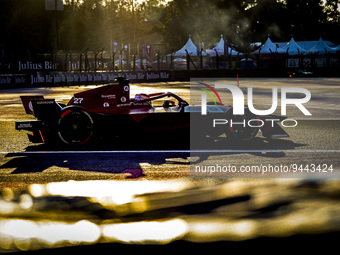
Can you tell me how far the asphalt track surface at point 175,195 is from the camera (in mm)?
4020

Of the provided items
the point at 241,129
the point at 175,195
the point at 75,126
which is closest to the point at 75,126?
the point at 75,126

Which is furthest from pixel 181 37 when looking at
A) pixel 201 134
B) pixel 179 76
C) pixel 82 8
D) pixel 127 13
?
pixel 127 13

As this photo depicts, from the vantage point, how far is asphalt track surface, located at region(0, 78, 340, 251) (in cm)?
402

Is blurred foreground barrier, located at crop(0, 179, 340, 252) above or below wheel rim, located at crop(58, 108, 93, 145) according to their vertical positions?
below

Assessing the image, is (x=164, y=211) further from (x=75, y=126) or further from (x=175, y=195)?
(x=75, y=126)

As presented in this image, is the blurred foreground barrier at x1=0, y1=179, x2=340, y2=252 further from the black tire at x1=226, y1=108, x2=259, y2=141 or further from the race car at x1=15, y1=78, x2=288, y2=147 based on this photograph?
the black tire at x1=226, y1=108, x2=259, y2=141

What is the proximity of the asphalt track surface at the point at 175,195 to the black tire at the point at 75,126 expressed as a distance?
267mm

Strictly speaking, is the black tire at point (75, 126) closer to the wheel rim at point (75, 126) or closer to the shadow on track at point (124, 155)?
the wheel rim at point (75, 126)

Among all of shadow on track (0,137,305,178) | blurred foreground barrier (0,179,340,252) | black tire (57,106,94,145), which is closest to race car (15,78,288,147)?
black tire (57,106,94,145)

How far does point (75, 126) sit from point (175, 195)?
3.66 metres

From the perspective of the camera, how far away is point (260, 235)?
401 centimetres

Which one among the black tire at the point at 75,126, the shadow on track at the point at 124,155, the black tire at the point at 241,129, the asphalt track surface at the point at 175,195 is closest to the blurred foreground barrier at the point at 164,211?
the asphalt track surface at the point at 175,195

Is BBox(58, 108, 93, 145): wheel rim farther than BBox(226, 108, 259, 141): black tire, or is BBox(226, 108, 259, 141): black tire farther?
BBox(226, 108, 259, 141): black tire

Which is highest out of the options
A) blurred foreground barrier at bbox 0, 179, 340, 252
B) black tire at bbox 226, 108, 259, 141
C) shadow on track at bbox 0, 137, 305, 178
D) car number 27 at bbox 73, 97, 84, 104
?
car number 27 at bbox 73, 97, 84, 104
